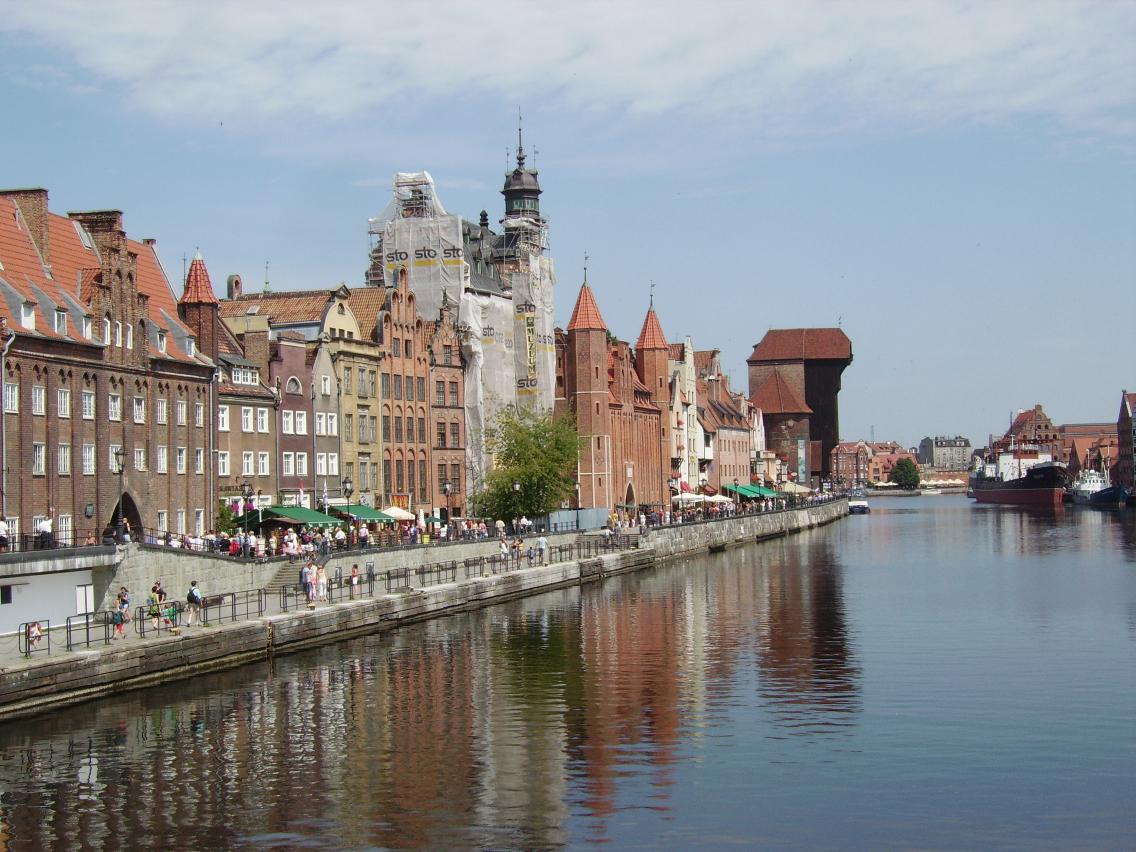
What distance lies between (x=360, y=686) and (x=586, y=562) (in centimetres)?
3933

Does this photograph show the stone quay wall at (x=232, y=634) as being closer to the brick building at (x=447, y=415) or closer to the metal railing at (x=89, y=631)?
the metal railing at (x=89, y=631)

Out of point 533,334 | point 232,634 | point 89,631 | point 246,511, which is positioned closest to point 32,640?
point 89,631

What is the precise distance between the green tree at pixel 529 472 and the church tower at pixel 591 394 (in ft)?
57.2

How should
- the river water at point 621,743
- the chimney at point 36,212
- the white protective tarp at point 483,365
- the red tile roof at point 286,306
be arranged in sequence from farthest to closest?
1. the white protective tarp at point 483,365
2. the red tile roof at point 286,306
3. the chimney at point 36,212
4. the river water at point 621,743

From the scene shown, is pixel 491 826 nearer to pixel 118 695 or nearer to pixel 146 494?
pixel 118 695

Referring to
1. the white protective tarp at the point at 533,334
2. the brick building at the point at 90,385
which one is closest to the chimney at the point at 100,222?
the brick building at the point at 90,385

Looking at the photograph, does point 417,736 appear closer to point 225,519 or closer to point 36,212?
point 36,212

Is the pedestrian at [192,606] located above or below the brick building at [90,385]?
below

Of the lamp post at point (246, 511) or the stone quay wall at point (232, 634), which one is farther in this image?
the lamp post at point (246, 511)

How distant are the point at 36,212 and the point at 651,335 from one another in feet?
278

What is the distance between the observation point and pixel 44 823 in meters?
27.5

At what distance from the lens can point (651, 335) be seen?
444ft

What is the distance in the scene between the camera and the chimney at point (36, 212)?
54625 millimetres

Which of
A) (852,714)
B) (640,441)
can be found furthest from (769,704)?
(640,441)
